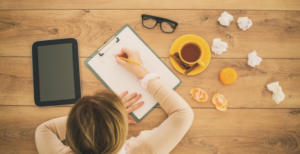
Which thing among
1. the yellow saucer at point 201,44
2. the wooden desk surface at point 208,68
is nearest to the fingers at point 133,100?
the wooden desk surface at point 208,68

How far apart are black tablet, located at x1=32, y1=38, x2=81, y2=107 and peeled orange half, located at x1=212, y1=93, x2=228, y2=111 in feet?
2.04

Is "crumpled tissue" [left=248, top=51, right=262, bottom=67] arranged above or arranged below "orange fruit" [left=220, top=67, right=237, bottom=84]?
above

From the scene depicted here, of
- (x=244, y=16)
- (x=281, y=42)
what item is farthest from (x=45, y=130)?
(x=281, y=42)

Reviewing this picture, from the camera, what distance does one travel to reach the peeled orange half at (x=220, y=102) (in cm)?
72

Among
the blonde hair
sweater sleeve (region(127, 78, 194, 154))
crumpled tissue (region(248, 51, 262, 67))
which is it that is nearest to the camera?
the blonde hair

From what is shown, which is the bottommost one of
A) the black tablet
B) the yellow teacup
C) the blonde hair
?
the black tablet

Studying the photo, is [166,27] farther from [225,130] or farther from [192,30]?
[225,130]

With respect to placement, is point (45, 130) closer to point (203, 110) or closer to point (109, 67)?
point (109, 67)

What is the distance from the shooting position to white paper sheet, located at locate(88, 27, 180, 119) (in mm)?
729

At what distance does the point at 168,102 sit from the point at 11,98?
0.74 m

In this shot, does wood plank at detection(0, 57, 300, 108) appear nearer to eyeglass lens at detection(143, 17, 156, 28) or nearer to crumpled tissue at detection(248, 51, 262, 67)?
crumpled tissue at detection(248, 51, 262, 67)

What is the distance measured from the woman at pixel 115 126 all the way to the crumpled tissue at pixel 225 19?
15.5 inches

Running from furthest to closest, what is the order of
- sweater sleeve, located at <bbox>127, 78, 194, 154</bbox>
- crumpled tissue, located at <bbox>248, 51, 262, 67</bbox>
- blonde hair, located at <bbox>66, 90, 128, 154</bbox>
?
crumpled tissue, located at <bbox>248, 51, 262, 67</bbox> < sweater sleeve, located at <bbox>127, 78, 194, 154</bbox> < blonde hair, located at <bbox>66, 90, 128, 154</bbox>

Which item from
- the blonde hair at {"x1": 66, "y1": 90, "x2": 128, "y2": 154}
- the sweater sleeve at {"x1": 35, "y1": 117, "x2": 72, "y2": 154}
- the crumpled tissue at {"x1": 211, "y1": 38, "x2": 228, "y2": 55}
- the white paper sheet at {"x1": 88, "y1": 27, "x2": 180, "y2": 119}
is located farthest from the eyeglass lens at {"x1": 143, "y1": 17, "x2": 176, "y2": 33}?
the sweater sleeve at {"x1": 35, "y1": 117, "x2": 72, "y2": 154}
